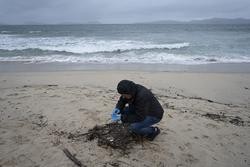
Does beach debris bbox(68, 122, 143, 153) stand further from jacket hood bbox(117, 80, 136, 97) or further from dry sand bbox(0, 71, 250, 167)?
jacket hood bbox(117, 80, 136, 97)

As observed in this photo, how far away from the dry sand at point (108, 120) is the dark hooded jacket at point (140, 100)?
1.91 feet

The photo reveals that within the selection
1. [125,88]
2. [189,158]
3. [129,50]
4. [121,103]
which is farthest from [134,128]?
[129,50]

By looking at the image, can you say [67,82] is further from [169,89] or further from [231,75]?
[231,75]

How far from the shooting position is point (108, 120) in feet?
16.3

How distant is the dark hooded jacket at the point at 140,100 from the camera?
3.63 m

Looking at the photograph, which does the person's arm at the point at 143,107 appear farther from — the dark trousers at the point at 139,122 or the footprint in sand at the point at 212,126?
the footprint in sand at the point at 212,126

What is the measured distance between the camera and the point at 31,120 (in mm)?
5000

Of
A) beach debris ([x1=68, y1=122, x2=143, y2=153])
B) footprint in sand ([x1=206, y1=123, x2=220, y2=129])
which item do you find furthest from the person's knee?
footprint in sand ([x1=206, y1=123, x2=220, y2=129])

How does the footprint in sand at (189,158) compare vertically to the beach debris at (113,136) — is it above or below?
below

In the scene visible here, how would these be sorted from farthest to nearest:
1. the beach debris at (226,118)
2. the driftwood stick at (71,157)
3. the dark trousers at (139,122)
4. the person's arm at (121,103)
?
the beach debris at (226,118)
the person's arm at (121,103)
the dark trousers at (139,122)
the driftwood stick at (71,157)

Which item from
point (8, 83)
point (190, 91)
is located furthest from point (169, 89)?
point (8, 83)

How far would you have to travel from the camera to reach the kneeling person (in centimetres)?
371

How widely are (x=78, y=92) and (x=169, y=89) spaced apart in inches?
110

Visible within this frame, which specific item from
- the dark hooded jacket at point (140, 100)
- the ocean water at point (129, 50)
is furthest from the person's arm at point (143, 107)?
the ocean water at point (129, 50)
